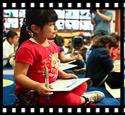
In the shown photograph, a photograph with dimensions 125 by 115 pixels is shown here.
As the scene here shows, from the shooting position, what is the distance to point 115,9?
1.40 m

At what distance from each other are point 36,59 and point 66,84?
0.15 meters

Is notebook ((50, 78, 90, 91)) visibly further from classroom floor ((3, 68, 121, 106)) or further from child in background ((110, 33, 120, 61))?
child in background ((110, 33, 120, 61))

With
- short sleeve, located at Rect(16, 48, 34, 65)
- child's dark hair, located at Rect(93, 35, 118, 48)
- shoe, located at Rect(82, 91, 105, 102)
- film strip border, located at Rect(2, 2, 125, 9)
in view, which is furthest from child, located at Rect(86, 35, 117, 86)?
short sleeve, located at Rect(16, 48, 34, 65)

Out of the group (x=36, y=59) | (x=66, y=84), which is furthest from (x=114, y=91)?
(x=36, y=59)

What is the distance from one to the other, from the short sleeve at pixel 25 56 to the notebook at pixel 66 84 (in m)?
0.13

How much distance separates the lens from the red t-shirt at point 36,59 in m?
1.33

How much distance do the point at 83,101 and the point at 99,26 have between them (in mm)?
364

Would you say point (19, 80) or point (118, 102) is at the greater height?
point (19, 80)

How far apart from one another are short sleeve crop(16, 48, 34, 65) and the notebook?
13 centimetres

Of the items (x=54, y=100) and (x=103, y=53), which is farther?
(x=103, y=53)

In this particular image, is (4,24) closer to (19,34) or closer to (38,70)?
(19,34)

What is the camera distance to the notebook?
1.30 metres

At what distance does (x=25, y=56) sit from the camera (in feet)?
4.35

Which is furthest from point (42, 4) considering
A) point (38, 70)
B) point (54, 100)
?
point (54, 100)
